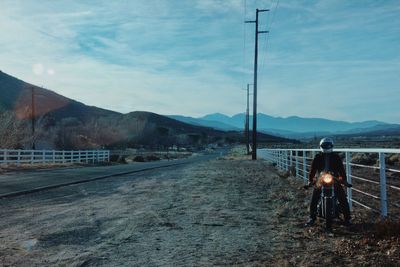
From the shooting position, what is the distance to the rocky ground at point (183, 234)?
6.75 metres

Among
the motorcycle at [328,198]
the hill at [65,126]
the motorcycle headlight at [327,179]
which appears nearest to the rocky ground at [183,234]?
the motorcycle at [328,198]

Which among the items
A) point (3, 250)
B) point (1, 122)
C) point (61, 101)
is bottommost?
point (3, 250)

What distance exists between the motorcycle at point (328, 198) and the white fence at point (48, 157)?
2558 centimetres

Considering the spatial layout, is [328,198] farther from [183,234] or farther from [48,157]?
[48,157]

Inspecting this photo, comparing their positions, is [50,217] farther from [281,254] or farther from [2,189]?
[2,189]

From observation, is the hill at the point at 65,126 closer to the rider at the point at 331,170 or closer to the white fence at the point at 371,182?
the white fence at the point at 371,182

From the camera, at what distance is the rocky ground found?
675cm

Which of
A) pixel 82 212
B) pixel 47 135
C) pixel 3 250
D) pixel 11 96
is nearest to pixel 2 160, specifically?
pixel 82 212

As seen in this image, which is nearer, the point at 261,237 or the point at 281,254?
the point at 281,254

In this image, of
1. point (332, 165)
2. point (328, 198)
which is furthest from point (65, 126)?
point (328, 198)

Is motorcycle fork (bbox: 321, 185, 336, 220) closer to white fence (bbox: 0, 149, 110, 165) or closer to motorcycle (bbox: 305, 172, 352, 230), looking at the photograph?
motorcycle (bbox: 305, 172, 352, 230)

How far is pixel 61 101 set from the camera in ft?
525

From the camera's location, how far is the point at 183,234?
27.9 ft

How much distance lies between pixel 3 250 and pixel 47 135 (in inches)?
2419
